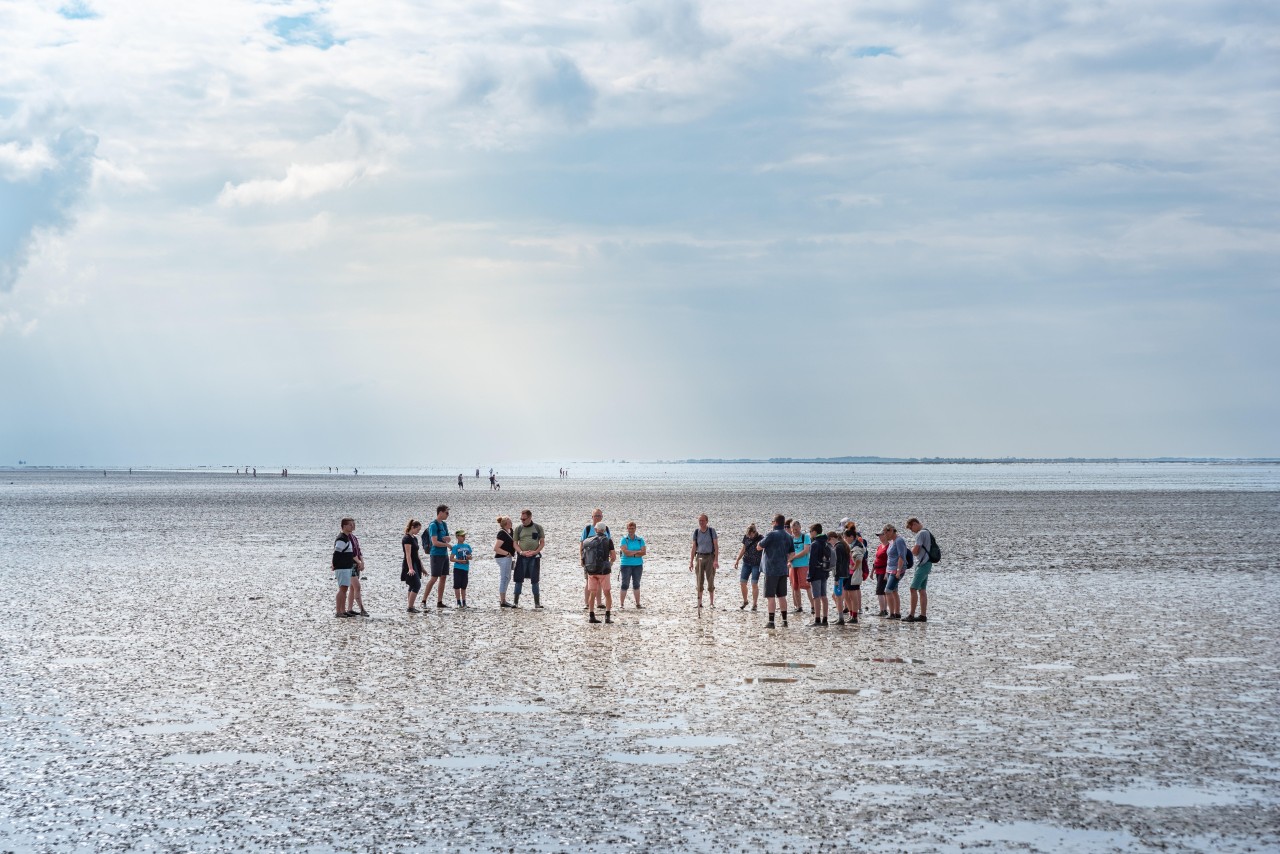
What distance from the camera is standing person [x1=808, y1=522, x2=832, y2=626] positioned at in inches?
848

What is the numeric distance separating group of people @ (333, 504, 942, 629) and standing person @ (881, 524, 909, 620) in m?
0.02

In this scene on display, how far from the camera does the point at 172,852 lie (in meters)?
8.74

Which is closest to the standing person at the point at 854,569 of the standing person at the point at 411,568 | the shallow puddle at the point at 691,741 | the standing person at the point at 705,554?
the standing person at the point at 705,554

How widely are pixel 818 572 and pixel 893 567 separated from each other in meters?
1.56

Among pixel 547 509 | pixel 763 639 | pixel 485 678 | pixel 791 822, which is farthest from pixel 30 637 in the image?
pixel 547 509

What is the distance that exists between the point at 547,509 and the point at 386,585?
45.1 metres

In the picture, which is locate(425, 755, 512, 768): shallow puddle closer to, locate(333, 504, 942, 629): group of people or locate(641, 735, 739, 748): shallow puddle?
locate(641, 735, 739, 748): shallow puddle

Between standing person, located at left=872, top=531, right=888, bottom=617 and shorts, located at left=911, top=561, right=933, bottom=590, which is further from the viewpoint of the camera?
standing person, located at left=872, top=531, right=888, bottom=617

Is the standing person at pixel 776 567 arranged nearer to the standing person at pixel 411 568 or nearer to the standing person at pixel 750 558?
the standing person at pixel 750 558

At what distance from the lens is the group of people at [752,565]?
21609 mm

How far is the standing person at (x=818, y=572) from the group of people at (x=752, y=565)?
2 cm

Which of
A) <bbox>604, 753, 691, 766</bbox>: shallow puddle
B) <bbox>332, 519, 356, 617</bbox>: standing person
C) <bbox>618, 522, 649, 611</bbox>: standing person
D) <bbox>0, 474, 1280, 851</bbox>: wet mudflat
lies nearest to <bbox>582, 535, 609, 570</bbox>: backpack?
<bbox>0, 474, 1280, 851</bbox>: wet mudflat

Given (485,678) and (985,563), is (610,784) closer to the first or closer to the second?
(485,678)

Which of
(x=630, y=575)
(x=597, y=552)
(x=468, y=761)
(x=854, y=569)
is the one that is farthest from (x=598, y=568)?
(x=468, y=761)
